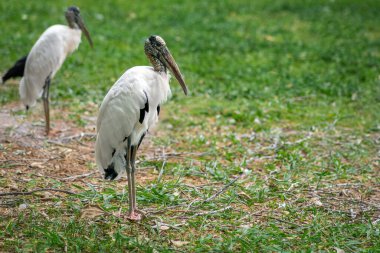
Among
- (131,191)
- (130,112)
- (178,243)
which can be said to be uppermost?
(130,112)

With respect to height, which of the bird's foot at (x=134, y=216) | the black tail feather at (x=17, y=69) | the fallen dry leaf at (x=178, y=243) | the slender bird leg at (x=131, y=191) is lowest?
the fallen dry leaf at (x=178, y=243)

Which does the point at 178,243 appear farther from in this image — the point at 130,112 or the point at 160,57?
the point at 160,57

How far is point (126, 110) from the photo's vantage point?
4.42m

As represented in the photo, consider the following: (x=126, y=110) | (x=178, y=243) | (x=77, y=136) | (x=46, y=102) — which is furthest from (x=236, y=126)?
(x=178, y=243)

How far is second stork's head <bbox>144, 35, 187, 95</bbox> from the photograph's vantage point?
4.78 meters

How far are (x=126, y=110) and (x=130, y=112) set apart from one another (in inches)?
1.4

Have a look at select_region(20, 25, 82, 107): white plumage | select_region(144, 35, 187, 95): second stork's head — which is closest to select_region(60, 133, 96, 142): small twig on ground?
select_region(20, 25, 82, 107): white plumage

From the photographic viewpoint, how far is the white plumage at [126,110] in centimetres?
442

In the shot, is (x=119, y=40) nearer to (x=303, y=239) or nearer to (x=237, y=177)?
(x=237, y=177)

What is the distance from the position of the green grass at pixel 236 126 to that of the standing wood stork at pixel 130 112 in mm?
337

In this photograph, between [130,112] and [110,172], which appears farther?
[110,172]

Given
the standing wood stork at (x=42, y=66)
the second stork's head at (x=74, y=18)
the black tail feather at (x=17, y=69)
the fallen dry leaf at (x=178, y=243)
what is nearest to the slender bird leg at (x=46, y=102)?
the standing wood stork at (x=42, y=66)

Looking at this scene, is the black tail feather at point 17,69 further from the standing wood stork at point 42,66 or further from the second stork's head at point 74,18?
the second stork's head at point 74,18

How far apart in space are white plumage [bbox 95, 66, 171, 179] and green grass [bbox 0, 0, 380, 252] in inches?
20.7
